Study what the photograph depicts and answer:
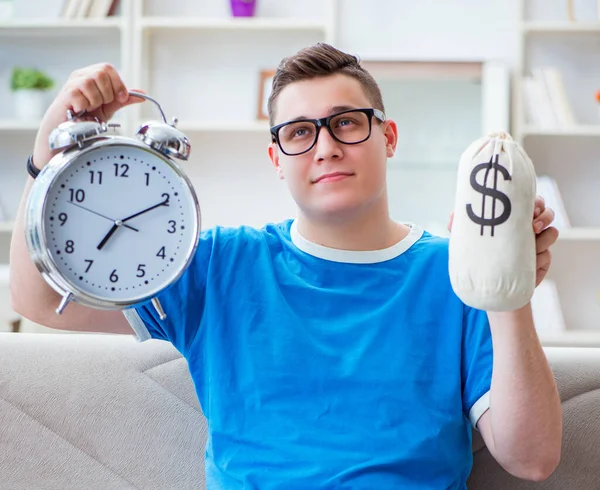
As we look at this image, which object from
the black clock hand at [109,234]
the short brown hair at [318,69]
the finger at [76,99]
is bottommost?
the black clock hand at [109,234]

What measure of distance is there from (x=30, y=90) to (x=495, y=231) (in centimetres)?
311

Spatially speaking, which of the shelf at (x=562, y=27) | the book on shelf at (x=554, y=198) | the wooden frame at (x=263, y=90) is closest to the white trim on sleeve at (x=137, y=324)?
the wooden frame at (x=263, y=90)

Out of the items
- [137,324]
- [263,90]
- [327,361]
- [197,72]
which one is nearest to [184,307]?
[137,324]

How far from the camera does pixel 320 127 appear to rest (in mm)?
1299

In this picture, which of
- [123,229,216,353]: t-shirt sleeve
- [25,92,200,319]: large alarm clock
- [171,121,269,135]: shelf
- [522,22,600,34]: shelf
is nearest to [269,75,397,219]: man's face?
[123,229,216,353]: t-shirt sleeve

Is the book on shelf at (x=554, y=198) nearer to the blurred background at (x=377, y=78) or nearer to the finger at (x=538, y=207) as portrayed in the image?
the blurred background at (x=377, y=78)

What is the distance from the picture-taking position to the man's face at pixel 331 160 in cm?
128

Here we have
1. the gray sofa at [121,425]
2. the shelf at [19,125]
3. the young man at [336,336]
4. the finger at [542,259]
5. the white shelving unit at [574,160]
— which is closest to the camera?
the finger at [542,259]

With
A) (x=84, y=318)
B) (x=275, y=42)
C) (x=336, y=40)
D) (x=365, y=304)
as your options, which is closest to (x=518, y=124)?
(x=336, y=40)

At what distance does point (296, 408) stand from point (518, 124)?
8.48ft

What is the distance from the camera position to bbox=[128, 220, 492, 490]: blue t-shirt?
1190 millimetres

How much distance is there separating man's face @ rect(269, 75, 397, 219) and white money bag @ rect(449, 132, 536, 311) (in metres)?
0.37

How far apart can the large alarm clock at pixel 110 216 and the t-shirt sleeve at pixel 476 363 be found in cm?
52

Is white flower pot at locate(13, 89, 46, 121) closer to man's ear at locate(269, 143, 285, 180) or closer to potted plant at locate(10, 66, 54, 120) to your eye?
potted plant at locate(10, 66, 54, 120)
